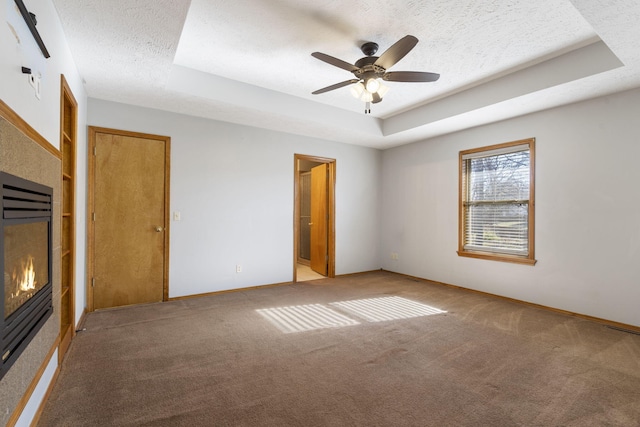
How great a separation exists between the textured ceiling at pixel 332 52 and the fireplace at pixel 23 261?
1446 millimetres

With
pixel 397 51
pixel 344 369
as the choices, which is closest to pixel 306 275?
pixel 344 369

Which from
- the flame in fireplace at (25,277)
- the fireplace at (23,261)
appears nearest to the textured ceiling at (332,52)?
the fireplace at (23,261)

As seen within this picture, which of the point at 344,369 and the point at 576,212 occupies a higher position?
the point at 576,212

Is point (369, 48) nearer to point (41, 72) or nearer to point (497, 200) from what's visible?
point (41, 72)

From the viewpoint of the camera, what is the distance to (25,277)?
1.46 m

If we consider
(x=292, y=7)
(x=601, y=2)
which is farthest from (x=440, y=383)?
(x=292, y=7)

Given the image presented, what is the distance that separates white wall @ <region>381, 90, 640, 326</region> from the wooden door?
2.06 meters

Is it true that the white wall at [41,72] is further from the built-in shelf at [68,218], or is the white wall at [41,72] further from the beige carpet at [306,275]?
the beige carpet at [306,275]

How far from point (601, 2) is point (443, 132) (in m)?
2.97

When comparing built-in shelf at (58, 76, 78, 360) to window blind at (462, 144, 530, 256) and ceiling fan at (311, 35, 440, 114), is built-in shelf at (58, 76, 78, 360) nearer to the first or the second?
ceiling fan at (311, 35, 440, 114)

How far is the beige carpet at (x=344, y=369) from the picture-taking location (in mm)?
1812

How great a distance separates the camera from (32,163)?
5.01 feet

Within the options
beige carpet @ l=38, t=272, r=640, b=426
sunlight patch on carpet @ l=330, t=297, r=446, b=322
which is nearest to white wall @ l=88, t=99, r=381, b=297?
beige carpet @ l=38, t=272, r=640, b=426

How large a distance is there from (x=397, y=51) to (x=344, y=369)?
2516mm
